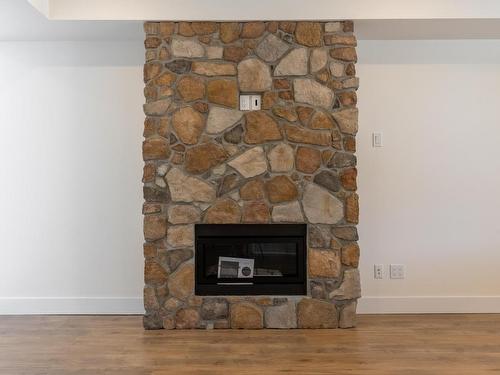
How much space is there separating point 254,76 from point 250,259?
1358 mm

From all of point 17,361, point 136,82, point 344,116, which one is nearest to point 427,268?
point 344,116

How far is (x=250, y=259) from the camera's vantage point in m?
4.58

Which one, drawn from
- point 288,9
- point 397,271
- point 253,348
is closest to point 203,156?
point 288,9

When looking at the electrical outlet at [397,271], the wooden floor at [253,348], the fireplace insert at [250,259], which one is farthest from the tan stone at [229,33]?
the electrical outlet at [397,271]

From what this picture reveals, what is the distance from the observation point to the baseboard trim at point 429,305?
4906 mm

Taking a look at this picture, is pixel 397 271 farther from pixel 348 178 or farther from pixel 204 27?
pixel 204 27

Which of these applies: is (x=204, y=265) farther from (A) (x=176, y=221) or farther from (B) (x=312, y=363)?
(B) (x=312, y=363)

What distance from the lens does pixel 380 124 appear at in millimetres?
4918

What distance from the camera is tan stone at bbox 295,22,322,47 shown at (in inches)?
173

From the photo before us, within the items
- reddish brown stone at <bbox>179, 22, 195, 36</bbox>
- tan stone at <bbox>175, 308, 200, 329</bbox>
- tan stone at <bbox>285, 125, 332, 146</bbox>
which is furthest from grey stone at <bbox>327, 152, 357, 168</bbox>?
tan stone at <bbox>175, 308, 200, 329</bbox>

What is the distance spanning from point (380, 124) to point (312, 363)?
2.17 metres

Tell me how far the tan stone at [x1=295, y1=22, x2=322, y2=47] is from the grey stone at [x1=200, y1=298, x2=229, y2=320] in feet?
6.45

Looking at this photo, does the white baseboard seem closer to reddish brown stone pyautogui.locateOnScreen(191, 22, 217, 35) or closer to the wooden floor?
the wooden floor

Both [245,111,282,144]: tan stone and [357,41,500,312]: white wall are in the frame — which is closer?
[245,111,282,144]: tan stone
